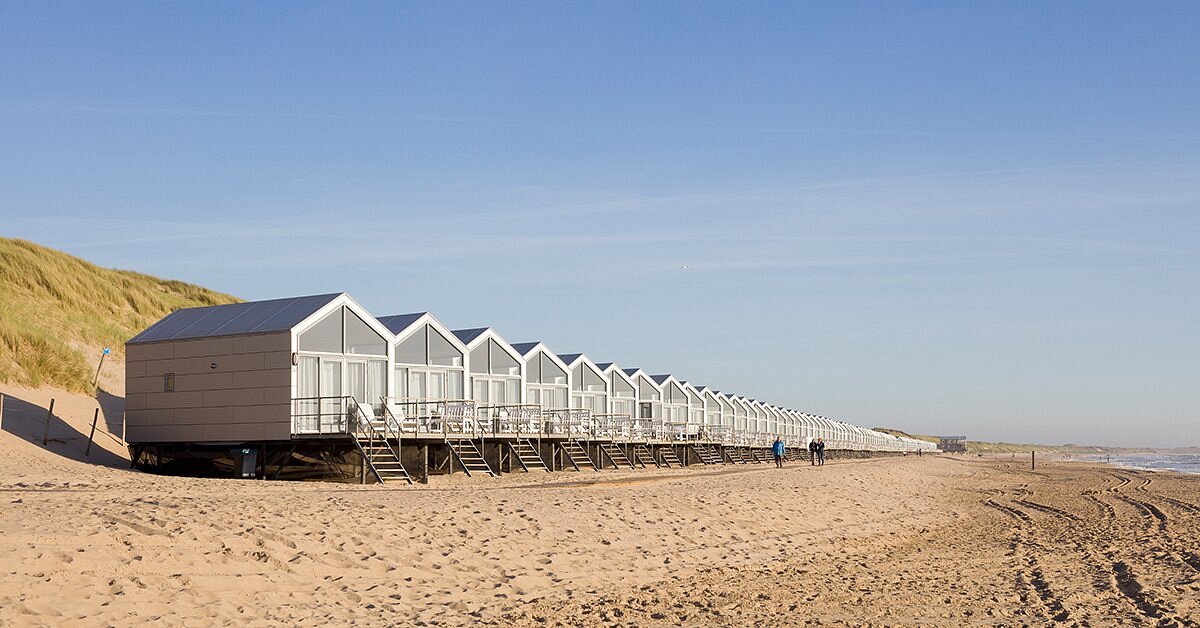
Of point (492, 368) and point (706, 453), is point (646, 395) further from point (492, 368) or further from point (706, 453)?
point (492, 368)

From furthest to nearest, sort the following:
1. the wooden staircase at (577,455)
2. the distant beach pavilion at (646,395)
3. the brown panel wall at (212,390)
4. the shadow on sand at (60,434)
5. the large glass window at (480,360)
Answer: the distant beach pavilion at (646,395) → the large glass window at (480,360) → the wooden staircase at (577,455) → the shadow on sand at (60,434) → the brown panel wall at (212,390)

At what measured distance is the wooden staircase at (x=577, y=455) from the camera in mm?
34594

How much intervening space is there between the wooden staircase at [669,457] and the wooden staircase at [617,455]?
3204 mm

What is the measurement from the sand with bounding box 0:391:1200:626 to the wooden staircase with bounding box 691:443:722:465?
24.7m

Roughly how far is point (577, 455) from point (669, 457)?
321 inches

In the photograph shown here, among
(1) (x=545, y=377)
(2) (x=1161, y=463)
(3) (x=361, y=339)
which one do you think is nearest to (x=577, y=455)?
(1) (x=545, y=377)

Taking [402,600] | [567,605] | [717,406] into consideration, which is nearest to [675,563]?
[567,605]

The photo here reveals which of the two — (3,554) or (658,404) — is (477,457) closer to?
(3,554)

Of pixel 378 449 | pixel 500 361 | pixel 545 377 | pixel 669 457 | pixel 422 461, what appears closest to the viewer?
pixel 378 449

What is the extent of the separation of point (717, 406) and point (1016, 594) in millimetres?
49358

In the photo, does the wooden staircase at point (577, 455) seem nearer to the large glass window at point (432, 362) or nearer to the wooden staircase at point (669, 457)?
the large glass window at point (432, 362)

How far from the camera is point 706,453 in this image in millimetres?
47625

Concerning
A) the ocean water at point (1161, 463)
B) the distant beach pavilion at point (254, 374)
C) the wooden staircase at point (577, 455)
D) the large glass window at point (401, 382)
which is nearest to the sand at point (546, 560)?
the distant beach pavilion at point (254, 374)

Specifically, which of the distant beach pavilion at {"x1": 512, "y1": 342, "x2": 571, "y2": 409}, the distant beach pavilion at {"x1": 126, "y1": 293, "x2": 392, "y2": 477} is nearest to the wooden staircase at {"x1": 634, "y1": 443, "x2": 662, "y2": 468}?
the distant beach pavilion at {"x1": 512, "y1": 342, "x2": 571, "y2": 409}
